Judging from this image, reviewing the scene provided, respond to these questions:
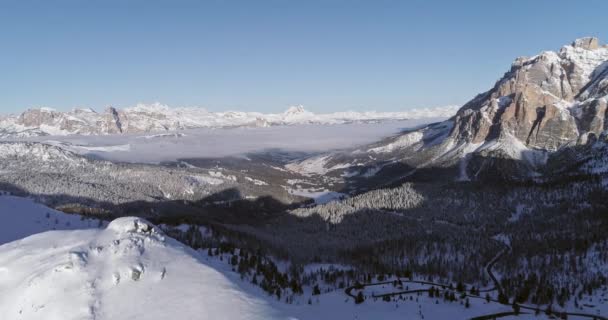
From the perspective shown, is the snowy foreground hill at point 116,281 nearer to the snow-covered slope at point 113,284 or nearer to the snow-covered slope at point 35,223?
the snow-covered slope at point 113,284

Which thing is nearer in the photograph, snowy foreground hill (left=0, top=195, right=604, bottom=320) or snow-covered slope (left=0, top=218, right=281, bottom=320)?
snow-covered slope (left=0, top=218, right=281, bottom=320)

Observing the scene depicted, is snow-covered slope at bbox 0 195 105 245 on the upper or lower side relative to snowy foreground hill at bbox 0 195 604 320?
lower

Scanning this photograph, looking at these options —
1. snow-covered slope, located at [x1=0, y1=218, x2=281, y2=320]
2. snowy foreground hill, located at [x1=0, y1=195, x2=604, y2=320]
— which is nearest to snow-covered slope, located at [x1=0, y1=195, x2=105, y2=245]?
snowy foreground hill, located at [x1=0, y1=195, x2=604, y2=320]

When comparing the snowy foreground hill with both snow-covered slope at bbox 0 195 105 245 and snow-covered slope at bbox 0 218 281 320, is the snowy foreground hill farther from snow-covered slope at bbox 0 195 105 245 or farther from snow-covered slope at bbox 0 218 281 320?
snow-covered slope at bbox 0 195 105 245

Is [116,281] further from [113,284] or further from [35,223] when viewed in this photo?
[35,223]

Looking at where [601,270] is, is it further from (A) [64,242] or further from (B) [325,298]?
(A) [64,242]

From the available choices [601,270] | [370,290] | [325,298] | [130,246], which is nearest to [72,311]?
[130,246]

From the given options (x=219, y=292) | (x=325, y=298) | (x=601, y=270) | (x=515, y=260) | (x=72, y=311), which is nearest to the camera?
(x=72, y=311)

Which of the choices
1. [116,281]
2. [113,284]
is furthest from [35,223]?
[113,284]
